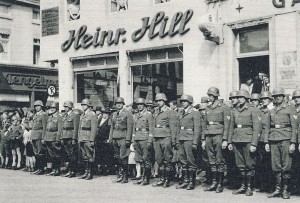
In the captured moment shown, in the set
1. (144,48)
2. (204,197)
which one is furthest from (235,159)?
(144,48)

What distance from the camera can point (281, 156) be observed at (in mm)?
9133

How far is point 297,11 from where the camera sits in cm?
1112

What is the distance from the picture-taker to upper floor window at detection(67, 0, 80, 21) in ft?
56.7

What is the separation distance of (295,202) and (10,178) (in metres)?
7.71

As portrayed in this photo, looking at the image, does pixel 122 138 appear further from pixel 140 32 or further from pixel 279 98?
pixel 140 32

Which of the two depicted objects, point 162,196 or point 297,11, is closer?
point 162,196

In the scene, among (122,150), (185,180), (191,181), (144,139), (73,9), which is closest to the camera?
(191,181)

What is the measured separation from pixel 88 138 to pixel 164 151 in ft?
8.23

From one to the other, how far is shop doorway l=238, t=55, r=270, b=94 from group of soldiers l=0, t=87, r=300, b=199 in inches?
57.8

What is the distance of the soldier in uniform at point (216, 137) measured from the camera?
9.88 m

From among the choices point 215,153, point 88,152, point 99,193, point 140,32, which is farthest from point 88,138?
point 140,32

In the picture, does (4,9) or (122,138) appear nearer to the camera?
(122,138)

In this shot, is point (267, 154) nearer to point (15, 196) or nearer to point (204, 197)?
point (204, 197)

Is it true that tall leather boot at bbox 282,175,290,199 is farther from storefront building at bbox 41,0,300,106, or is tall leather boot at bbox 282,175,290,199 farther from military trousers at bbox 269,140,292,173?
storefront building at bbox 41,0,300,106
